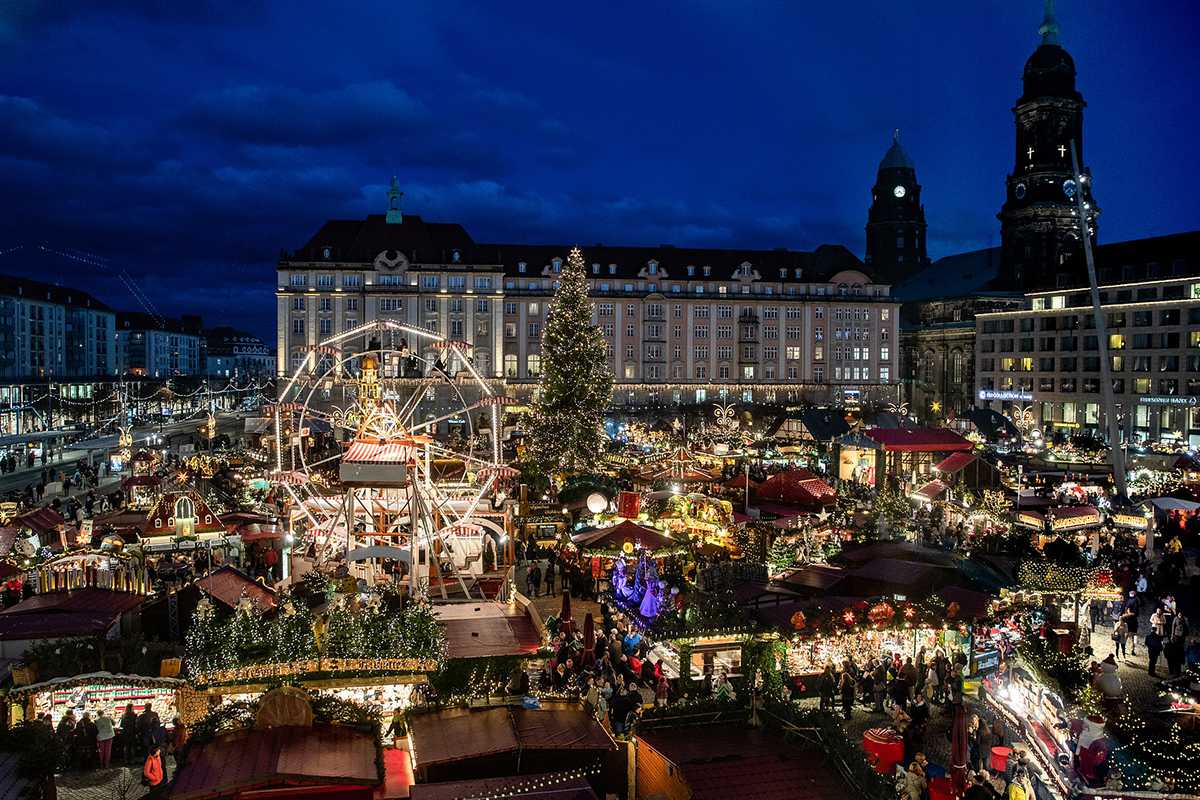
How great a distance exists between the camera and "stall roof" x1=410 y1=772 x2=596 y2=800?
9.07 meters

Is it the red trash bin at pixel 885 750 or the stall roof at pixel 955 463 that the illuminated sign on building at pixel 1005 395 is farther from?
the red trash bin at pixel 885 750

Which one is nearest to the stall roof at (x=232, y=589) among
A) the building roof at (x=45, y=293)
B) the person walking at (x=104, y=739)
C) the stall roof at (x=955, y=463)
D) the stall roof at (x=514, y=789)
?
the person walking at (x=104, y=739)

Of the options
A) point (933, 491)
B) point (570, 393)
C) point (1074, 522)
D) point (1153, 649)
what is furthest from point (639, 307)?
point (1153, 649)

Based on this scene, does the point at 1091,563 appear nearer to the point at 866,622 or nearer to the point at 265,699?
the point at 866,622

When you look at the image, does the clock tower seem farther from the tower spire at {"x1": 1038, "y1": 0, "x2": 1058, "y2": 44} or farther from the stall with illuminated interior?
the stall with illuminated interior

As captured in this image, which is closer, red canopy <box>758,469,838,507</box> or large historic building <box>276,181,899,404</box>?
red canopy <box>758,469,838,507</box>

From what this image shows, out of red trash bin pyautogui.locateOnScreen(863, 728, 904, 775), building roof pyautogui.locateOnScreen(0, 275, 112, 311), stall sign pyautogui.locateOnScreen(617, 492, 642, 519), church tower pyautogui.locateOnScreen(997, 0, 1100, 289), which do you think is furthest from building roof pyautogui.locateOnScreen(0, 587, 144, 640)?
building roof pyautogui.locateOnScreen(0, 275, 112, 311)

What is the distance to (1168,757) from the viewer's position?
35.4 feet

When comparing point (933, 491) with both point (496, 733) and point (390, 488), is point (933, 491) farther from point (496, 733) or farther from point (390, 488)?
point (496, 733)

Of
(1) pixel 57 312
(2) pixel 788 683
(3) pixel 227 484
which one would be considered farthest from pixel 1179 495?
(1) pixel 57 312

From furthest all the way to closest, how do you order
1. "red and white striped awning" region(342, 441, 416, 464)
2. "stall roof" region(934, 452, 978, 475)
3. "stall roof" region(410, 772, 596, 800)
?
1. "stall roof" region(934, 452, 978, 475)
2. "red and white striped awning" region(342, 441, 416, 464)
3. "stall roof" region(410, 772, 596, 800)

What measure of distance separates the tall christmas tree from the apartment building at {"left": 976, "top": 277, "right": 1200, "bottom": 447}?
41528 mm

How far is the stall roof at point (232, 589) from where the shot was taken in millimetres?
16172

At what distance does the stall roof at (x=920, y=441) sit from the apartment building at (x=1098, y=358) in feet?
95.5
